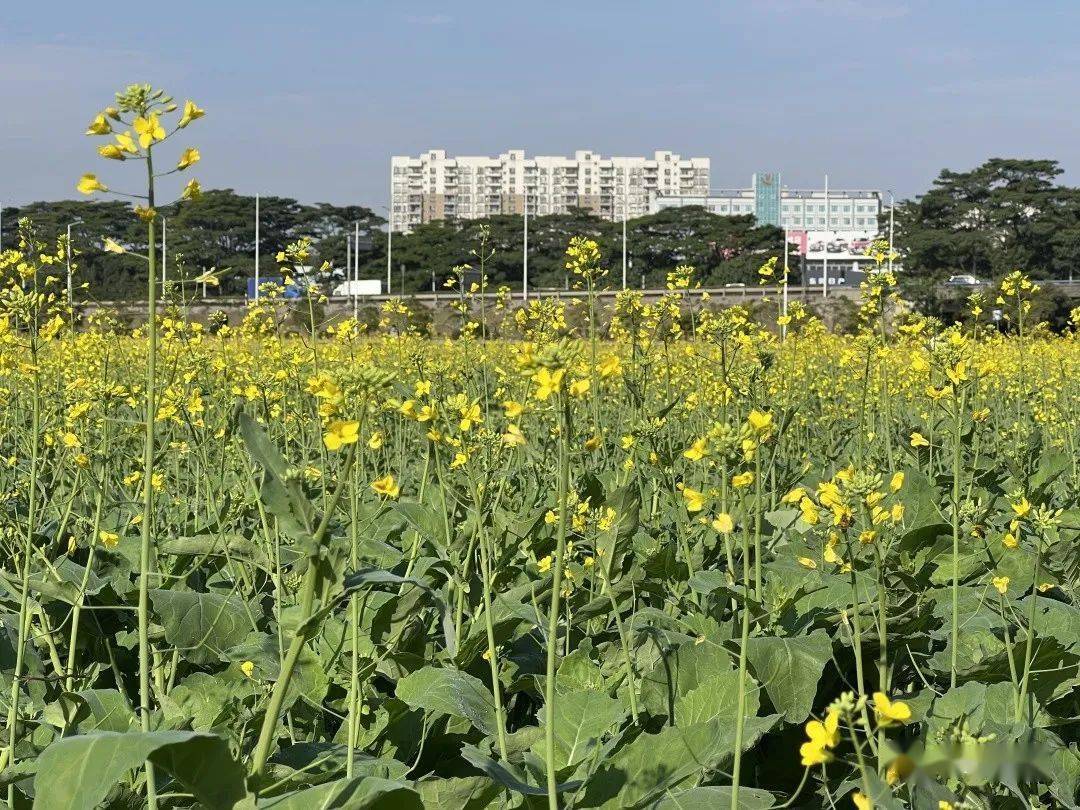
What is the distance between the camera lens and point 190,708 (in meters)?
2.43

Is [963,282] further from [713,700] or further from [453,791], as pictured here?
[453,791]

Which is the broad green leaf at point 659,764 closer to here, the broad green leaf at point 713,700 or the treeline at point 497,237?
the broad green leaf at point 713,700

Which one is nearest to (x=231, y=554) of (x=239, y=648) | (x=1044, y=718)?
(x=239, y=648)

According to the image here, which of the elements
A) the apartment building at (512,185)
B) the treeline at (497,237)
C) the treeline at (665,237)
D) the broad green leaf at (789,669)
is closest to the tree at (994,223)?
the treeline at (665,237)

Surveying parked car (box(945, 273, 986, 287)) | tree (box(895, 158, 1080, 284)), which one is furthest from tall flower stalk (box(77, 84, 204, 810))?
tree (box(895, 158, 1080, 284))

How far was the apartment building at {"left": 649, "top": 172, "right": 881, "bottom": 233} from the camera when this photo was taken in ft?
466

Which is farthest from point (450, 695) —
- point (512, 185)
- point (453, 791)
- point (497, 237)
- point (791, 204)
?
point (512, 185)

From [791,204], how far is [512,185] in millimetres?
46334

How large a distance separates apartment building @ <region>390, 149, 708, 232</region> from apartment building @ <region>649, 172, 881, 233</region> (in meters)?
16.7

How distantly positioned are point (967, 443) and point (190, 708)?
324 cm

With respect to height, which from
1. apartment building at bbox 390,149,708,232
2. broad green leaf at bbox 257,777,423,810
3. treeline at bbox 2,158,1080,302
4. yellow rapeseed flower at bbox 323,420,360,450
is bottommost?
broad green leaf at bbox 257,777,423,810

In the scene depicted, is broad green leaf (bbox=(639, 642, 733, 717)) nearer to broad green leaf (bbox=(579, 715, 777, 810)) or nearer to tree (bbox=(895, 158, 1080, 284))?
broad green leaf (bbox=(579, 715, 777, 810))

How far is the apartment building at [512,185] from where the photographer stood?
577 ft

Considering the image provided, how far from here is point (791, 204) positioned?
148m
